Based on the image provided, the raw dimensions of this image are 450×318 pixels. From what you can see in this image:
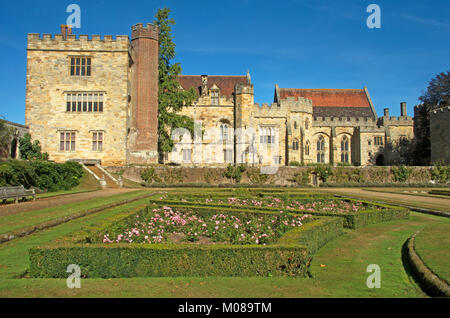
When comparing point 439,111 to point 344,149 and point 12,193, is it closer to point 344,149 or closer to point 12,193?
point 344,149

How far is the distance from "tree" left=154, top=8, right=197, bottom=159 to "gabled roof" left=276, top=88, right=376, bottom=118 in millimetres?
19413

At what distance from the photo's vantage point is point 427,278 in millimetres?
5438

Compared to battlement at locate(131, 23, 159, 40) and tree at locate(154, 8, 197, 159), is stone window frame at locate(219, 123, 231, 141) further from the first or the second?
battlement at locate(131, 23, 159, 40)

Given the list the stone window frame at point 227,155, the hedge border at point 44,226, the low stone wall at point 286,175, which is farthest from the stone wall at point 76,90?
the hedge border at point 44,226

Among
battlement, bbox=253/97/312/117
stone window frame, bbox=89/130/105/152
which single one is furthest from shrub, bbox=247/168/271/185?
stone window frame, bbox=89/130/105/152

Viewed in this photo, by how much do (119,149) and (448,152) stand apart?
35704 millimetres

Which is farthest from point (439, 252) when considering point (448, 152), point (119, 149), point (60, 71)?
point (448, 152)

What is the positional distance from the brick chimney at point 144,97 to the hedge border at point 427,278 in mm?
27469

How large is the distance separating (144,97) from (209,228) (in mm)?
24782

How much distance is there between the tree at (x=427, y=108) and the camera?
4462 cm

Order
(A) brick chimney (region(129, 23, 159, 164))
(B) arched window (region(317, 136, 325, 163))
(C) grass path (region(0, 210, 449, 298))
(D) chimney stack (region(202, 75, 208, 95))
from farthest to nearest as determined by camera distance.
→ (B) arched window (region(317, 136, 325, 163)), (D) chimney stack (region(202, 75, 208, 95)), (A) brick chimney (region(129, 23, 159, 164)), (C) grass path (region(0, 210, 449, 298))

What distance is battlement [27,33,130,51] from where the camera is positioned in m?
31.3

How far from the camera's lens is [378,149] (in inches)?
1837

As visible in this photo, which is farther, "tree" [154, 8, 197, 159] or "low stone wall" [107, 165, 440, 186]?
"tree" [154, 8, 197, 159]
